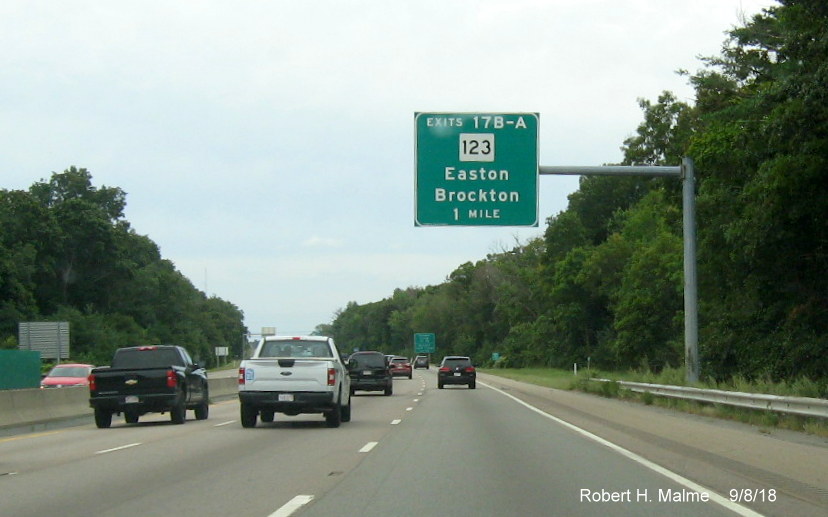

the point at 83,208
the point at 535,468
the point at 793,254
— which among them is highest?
the point at 83,208

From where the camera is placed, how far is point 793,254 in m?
33.3

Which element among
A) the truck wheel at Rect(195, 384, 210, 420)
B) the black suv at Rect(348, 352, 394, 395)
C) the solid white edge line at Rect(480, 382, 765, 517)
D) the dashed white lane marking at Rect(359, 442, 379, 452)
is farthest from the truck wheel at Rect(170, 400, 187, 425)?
the black suv at Rect(348, 352, 394, 395)

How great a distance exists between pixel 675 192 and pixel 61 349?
26.0m

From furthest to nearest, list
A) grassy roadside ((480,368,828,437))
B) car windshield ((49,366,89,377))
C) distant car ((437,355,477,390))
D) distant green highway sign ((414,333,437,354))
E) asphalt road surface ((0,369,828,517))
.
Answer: distant green highway sign ((414,333,437,354)), distant car ((437,355,477,390)), car windshield ((49,366,89,377)), grassy roadside ((480,368,828,437)), asphalt road surface ((0,369,828,517))

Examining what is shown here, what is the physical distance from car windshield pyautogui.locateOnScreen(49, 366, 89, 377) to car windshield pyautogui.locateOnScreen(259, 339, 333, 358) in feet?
60.2

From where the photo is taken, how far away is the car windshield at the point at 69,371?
38906 mm

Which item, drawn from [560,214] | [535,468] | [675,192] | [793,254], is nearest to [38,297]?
[560,214]

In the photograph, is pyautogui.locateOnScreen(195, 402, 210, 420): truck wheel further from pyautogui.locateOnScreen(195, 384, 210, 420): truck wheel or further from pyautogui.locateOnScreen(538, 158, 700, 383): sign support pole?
pyautogui.locateOnScreen(538, 158, 700, 383): sign support pole

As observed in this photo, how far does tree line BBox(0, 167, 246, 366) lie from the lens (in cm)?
8488

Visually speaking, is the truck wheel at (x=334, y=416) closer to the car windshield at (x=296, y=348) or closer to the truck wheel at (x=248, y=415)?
the car windshield at (x=296, y=348)

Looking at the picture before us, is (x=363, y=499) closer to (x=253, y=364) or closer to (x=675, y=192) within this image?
(x=253, y=364)

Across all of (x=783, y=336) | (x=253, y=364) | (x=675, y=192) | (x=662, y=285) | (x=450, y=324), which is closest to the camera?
(x=253, y=364)

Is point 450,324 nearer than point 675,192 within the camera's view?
No

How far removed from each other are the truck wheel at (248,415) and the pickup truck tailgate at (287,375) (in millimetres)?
697
